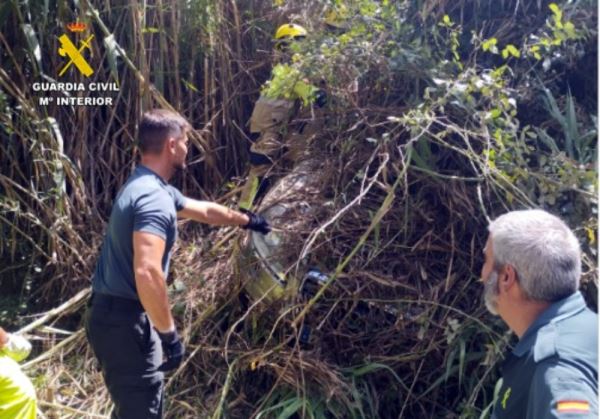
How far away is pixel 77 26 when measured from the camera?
455cm

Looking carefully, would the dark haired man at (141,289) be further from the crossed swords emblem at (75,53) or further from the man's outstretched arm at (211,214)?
the crossed swords emblem at (75,53)

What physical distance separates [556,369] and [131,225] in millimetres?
1792

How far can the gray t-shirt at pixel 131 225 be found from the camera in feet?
9.05

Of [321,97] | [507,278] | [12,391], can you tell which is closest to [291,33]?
[321,97]

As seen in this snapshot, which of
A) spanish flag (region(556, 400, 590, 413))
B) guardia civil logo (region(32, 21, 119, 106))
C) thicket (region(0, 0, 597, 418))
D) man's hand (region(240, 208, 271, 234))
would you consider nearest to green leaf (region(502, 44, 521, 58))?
thicket (region(0, 0, 597, 418))

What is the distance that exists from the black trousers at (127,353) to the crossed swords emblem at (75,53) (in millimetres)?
2242

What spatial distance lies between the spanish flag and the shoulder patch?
0.39 ft

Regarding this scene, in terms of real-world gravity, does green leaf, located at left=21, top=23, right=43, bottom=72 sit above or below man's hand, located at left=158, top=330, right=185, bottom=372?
above

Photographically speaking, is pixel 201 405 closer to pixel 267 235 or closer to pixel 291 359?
pixel 291 359

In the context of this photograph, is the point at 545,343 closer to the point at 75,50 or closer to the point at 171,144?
the point at 171,144

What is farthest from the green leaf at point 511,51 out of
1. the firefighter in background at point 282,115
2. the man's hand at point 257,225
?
the man's hand at point 257,225

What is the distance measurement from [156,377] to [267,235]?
924mm

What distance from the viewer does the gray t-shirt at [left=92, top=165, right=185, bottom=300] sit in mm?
2760

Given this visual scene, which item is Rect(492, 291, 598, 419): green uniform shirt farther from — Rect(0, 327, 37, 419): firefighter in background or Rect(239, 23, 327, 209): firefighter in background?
Rect(239, 23, 327, 209): firefighter in background
